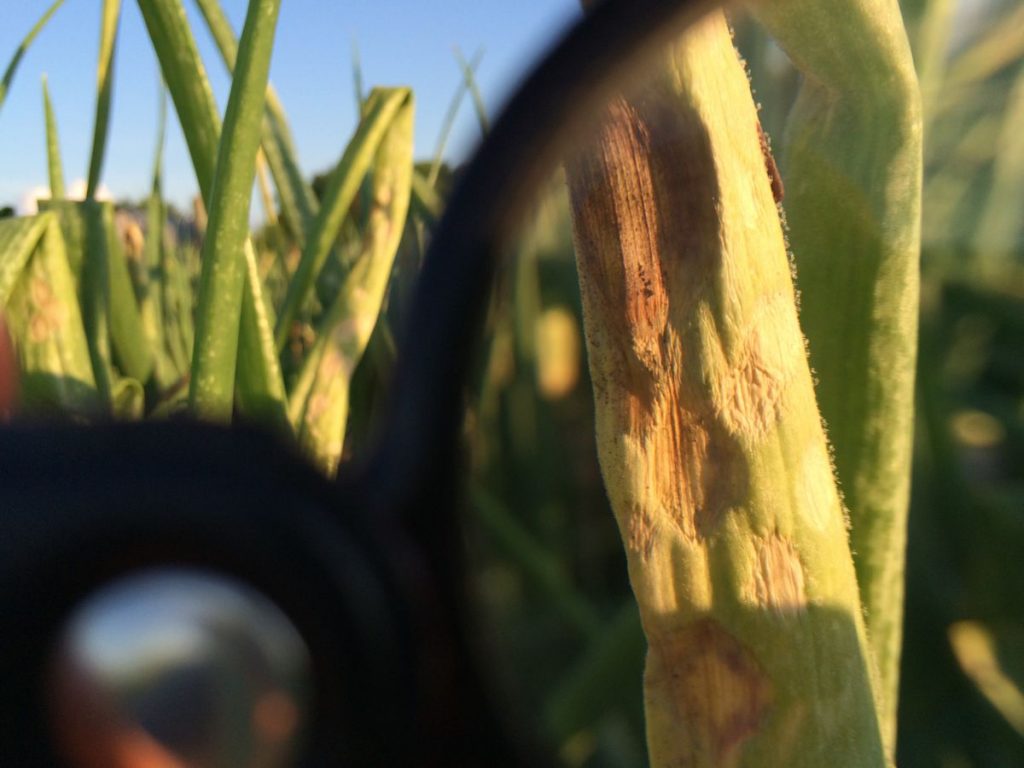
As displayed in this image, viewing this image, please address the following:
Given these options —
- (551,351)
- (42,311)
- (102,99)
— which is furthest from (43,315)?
(551,351)

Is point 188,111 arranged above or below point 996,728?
above

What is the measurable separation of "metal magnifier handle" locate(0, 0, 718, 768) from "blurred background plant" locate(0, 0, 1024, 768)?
0.05 m

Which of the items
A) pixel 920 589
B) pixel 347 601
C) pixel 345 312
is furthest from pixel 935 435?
pixel 347 601

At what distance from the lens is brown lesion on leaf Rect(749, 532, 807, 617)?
0.56ft

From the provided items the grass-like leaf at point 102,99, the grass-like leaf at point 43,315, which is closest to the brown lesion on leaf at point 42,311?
the grass-like leaf at point 43,315

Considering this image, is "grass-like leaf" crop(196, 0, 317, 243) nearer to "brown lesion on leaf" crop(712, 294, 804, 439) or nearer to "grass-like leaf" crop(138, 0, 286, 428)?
"grass-like leaf" crop(138, 0, 286, 428)

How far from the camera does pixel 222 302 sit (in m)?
0.23

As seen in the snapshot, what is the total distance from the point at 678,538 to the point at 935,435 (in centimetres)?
30

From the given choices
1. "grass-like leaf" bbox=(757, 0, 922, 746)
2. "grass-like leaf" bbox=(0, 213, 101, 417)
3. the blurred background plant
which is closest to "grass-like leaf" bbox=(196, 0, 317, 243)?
the blurred background plant

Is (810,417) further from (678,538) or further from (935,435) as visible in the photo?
(935,435)

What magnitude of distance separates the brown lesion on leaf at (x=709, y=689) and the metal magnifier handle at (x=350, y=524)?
8cm

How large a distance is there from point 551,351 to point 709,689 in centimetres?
36

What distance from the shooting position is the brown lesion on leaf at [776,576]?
17cm

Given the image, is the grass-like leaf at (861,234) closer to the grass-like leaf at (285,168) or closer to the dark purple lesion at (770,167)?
the dark purple lesion at (770,167)
